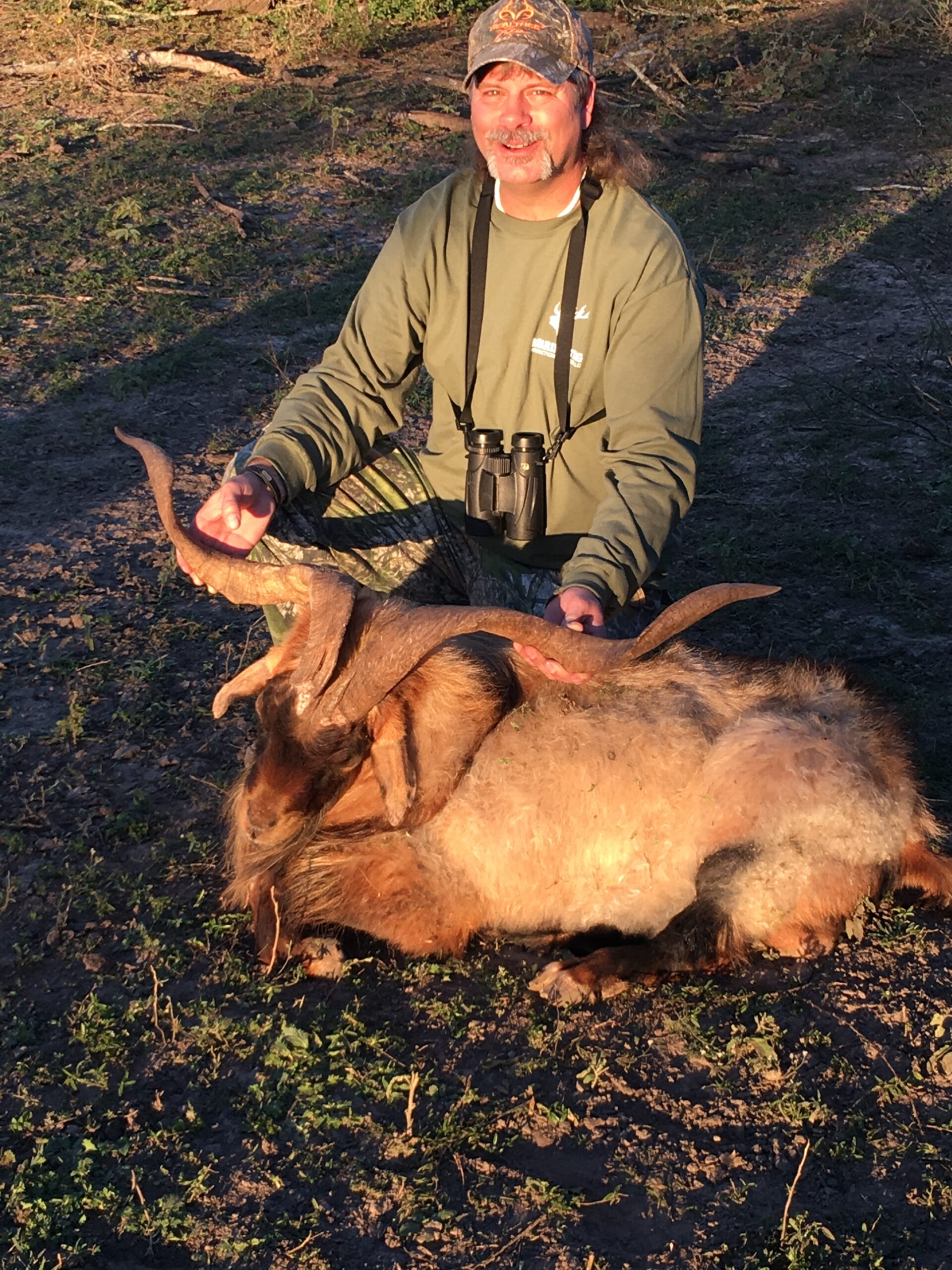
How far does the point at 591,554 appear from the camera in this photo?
3963 mm

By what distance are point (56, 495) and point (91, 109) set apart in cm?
595

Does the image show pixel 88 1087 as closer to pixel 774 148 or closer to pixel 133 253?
pixel 133 253

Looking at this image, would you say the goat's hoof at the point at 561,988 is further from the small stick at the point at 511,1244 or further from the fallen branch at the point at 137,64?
the fallen branch at the point at 137,64

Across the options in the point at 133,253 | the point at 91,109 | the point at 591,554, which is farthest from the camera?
the point at 91,109

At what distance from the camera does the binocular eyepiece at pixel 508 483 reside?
4.69m

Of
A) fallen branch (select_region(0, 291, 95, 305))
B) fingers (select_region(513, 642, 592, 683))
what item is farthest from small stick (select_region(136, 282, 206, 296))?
fingers (select_region(513, 642, 592, 683))

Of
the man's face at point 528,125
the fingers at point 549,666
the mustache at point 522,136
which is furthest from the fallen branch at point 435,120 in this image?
the fingers at point 549,666

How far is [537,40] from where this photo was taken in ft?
14.2

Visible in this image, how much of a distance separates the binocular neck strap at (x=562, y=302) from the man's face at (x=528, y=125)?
21 centimetres

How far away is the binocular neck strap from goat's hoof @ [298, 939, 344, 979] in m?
1.86

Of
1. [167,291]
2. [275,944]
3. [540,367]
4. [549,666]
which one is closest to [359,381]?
[540,367]

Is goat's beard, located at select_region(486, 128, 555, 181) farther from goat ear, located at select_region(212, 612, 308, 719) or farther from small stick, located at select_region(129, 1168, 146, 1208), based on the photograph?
small stick, located at select_region(129, 1168, 146, 1208)

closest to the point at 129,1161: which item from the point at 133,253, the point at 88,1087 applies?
the point at 88,1087

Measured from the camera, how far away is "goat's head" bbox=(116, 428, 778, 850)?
358cm
